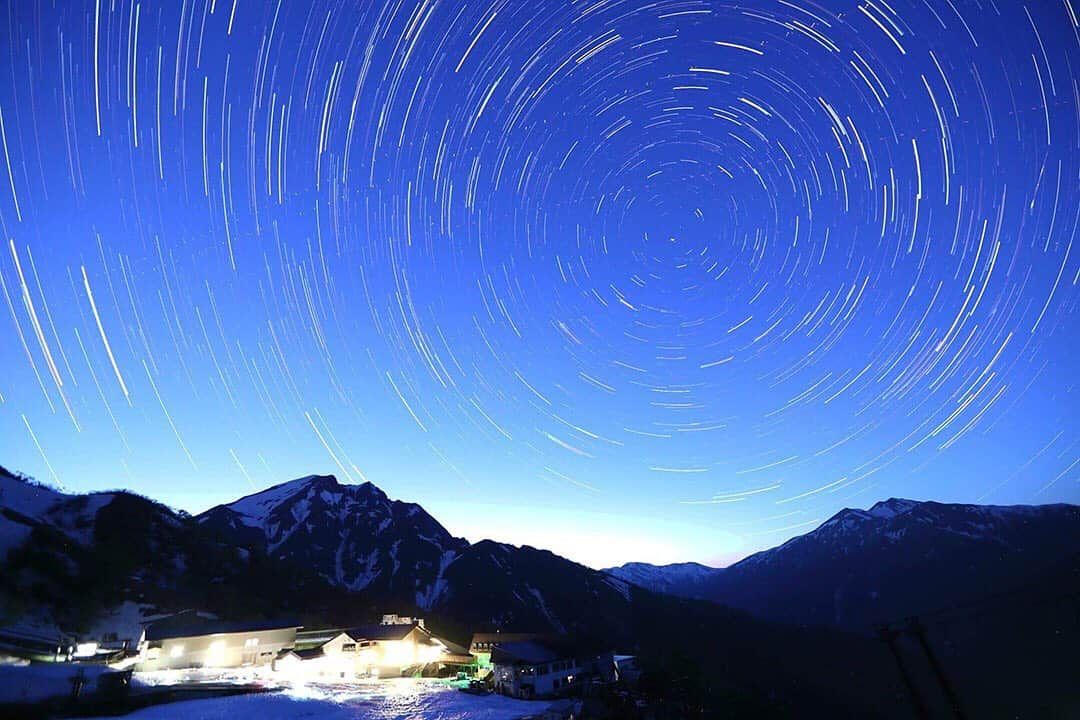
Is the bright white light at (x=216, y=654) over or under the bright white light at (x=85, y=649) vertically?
under

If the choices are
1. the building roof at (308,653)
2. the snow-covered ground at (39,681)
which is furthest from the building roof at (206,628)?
the snow-covered ground at (39,681)

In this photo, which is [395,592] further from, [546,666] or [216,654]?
[546,666]

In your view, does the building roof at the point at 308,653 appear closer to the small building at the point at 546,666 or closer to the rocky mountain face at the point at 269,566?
the small building at the point at 546,666

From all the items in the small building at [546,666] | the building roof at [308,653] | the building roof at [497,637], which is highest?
the building roof at [308,653]

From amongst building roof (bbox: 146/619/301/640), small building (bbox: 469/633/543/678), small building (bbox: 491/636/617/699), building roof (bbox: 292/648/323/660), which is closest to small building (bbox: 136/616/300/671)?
building roof (bbox: 146/619/301/640)

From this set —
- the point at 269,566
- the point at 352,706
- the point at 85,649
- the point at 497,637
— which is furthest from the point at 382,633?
the point at 269,566

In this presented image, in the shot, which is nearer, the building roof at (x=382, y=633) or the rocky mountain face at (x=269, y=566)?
the building roof at (x=382, y=633)

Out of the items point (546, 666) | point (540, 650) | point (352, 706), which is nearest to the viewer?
point (352, 706)
